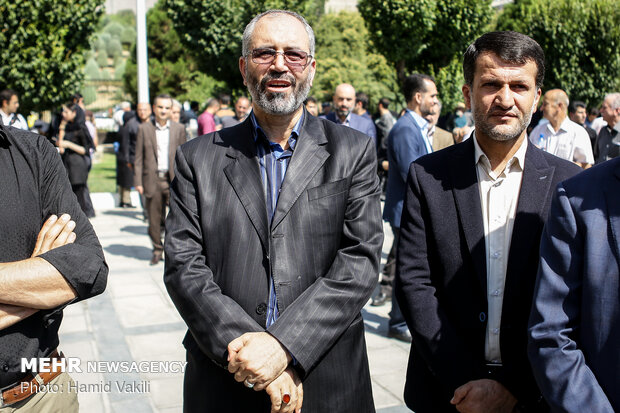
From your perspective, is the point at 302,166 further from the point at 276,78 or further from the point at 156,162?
the point at 156,162

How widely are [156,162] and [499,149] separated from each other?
616 cm

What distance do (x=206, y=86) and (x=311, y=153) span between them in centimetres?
3109

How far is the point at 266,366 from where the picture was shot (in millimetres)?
2086

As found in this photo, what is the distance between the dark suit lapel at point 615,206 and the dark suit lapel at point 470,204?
0.59 metres

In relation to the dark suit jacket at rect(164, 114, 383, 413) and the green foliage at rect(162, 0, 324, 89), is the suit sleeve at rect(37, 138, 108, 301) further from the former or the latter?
the green foliage at rect(162, 0, 324, 89)

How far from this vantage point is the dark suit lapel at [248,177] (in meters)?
2.33

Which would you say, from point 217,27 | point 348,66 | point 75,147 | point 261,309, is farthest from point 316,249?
point 348,66

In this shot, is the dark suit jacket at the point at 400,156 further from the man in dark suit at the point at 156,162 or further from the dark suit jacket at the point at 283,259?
the man in dark suit at the point at 156,162

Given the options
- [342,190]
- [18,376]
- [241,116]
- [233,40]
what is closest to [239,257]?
[342,190]

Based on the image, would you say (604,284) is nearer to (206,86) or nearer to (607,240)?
(607,240)

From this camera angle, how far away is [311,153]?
245 centimetres

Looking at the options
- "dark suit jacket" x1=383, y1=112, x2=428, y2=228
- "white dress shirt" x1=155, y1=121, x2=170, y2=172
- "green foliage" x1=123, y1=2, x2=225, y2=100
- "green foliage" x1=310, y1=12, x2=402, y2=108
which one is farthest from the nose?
"green foliage" x1=123, y1=2, x2=225, y2=100

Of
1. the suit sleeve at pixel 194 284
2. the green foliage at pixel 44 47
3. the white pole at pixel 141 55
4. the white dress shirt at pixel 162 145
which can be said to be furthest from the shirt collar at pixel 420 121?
the white pole at pixel 141 55

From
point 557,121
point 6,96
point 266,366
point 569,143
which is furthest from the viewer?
point 6,96
